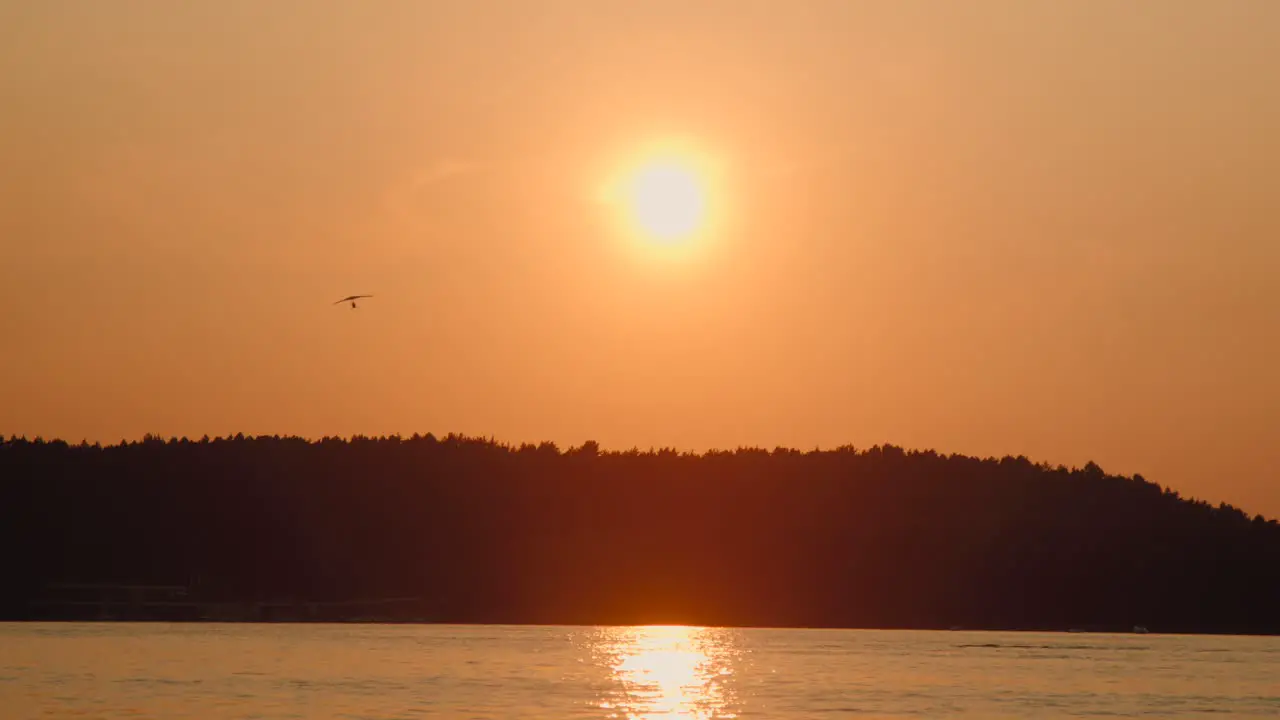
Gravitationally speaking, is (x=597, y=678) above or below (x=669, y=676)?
below

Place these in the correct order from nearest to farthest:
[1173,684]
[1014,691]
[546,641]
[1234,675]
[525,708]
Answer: [525,708], [1014,691], [1173,684], [1234,675], [546,641]

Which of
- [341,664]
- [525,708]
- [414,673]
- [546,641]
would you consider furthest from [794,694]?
[546,641]

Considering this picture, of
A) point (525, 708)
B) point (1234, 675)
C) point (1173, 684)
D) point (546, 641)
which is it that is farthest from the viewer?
point (546, 641)

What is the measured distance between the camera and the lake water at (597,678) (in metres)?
80.5

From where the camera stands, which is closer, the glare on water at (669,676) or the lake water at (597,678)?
the lake water at (597,678)

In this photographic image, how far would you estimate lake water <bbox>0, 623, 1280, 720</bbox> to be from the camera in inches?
3169

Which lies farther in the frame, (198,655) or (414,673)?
(198,655)

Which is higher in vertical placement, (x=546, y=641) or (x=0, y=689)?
(x=546, y=641)

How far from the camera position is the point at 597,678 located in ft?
338

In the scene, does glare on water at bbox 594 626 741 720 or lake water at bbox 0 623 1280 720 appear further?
glare on water at bbox 594 626 741 720

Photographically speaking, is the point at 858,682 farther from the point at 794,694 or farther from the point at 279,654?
the point at 279,654

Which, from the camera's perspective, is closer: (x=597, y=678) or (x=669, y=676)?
(x=597, y=678)

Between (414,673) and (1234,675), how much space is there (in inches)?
1904

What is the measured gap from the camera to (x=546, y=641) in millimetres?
161625
